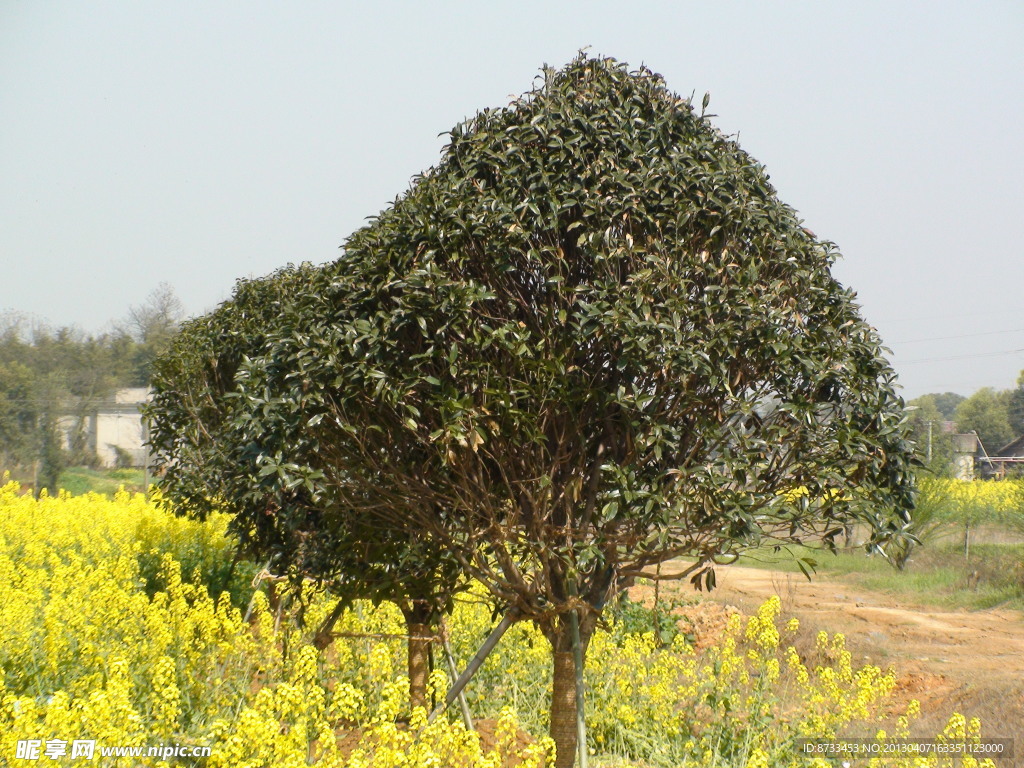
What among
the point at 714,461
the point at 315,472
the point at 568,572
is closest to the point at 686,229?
the point at 714,461

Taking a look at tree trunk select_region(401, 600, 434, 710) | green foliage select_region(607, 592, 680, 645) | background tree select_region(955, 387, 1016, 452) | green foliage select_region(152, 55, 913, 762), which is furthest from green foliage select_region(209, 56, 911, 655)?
background tree select_region(955, 387, 1016, 452)

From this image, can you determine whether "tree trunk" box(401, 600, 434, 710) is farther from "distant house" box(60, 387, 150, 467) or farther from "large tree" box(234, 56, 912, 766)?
"distant house" box(60, 387, 150, 467)

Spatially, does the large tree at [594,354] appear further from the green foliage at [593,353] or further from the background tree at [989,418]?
the background tree at [989,418]

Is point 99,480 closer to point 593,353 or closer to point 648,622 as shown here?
point 648,622

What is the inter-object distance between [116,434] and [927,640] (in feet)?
115

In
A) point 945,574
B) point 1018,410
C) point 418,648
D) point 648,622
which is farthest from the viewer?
point 1018,410

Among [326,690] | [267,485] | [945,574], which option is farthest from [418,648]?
[945,574]

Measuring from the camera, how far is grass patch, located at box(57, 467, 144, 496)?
2816 centimetres

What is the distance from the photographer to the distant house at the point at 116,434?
118 ft

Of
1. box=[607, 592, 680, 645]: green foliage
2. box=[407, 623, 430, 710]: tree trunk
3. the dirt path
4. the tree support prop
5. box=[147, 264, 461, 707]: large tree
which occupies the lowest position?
the dirt path

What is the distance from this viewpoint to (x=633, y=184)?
3857mm

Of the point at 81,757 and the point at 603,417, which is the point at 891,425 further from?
the point at 81,757

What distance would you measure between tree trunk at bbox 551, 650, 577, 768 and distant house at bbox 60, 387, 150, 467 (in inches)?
1330

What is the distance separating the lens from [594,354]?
12.8 feet
